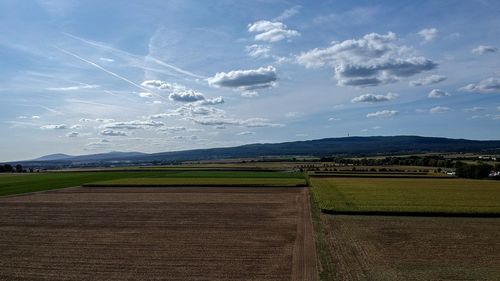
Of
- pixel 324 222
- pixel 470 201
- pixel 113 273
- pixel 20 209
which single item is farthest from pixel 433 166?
pixel 113 273

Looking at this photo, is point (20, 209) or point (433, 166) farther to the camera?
point (433, 166)

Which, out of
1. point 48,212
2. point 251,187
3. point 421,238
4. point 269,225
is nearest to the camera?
point 421,238

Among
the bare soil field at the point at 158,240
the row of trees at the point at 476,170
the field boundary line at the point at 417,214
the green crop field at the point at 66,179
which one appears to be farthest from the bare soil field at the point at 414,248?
the row of trees at the point at 476,170

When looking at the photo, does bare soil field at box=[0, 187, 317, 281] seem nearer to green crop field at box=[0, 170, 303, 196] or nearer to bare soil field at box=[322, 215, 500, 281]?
bare soil field at box=[322, 215, 500, 281]

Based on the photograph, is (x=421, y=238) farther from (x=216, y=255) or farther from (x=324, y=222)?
(x=216, y=255)

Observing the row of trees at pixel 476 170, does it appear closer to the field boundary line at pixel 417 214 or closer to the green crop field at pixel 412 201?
the green crop field at pixel 412 201
